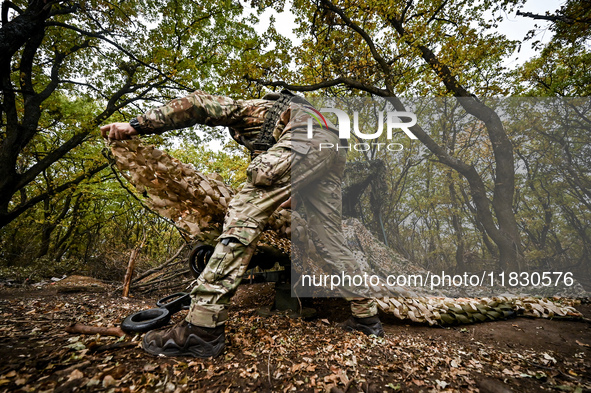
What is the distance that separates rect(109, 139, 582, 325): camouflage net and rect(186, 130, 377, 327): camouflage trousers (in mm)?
460

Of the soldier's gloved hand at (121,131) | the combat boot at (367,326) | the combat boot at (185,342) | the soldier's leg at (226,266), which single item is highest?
the soldier's gloved hand at (121,131)

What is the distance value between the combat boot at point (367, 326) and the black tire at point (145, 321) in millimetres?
1696

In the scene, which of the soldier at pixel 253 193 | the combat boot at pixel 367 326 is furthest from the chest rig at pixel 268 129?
the combat boot at pixel 367 326

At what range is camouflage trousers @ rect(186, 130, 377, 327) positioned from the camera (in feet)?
5.07

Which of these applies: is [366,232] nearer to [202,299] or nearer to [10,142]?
[202,299]

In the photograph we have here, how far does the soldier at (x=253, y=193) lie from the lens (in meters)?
1.50

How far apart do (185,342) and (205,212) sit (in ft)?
4.43

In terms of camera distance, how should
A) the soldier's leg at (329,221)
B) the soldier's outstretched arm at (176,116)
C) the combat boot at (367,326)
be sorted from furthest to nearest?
the soldier's leg at (329,221), the combat boot at (367,326), the soldier's outstretched arm at (176,116)

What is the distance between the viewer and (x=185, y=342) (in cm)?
145

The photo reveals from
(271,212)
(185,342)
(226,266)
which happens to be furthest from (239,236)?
(185,342)

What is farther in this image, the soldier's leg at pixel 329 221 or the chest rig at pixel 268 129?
the soldier's leg at pixel 329 221

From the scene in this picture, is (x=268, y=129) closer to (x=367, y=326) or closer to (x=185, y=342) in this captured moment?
(x=185, y=342)

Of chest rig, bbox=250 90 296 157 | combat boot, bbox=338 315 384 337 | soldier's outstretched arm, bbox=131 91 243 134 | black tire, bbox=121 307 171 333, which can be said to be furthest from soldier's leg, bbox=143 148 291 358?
combat boot, bbox=338 315 384 337

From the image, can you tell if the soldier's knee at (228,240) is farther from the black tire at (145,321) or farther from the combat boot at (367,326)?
the combat boot at (367,326)
